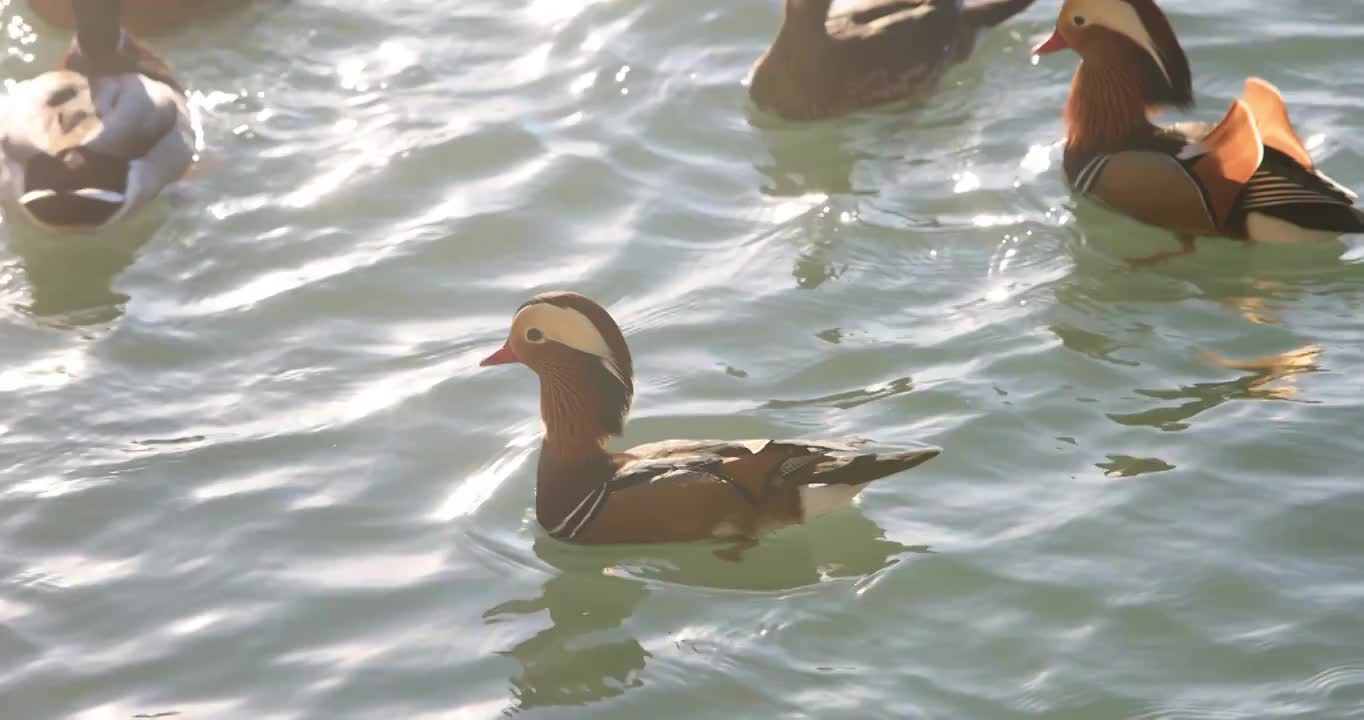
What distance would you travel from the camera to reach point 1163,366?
24.3ft

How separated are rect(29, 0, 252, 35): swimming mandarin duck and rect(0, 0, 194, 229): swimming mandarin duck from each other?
2.33ft

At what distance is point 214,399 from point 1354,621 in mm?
4330

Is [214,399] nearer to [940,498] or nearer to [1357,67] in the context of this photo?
[940,498]

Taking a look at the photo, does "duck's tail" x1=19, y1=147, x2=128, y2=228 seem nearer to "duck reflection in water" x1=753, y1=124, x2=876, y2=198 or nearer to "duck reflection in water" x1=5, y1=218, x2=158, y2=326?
"duck reflection in water" x1=5, y1=218, x2=158, y2=326

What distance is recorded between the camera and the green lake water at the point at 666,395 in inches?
238

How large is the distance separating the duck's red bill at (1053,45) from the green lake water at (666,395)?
0.48 meters

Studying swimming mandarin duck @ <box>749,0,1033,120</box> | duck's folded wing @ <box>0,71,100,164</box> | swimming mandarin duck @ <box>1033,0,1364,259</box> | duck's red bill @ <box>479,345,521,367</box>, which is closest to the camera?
duck's red bill @ <box>479,345,521,367</box>

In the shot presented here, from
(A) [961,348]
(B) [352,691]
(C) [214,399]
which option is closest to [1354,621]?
(A) [961,348]

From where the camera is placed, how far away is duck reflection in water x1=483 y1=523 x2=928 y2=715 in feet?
19.8

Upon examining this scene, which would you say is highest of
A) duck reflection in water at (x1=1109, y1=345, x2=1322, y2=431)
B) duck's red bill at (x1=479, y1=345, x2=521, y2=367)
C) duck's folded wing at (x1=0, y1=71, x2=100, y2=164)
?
duck's folded wing at (x1=0, y1=71, x2=100, y2=164)

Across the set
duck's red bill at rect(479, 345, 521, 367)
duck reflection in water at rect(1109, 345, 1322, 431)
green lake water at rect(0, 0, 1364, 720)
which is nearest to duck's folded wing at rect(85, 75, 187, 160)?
green lake water at rect(0, 0, 1364, 720)

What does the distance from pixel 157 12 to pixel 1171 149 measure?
556 centimetres

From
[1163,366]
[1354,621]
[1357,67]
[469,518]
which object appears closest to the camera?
[1354,621]

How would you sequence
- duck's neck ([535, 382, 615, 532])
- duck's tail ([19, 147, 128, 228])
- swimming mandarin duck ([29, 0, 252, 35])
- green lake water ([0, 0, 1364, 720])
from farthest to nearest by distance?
swimming mandarin duck ([29, 0, 252, 35]), duck's tail ([19, 147, 128, 228]), duck's neck ([535, 382, 615, 532]), green lake water ([0, 0, 1364, 720])
